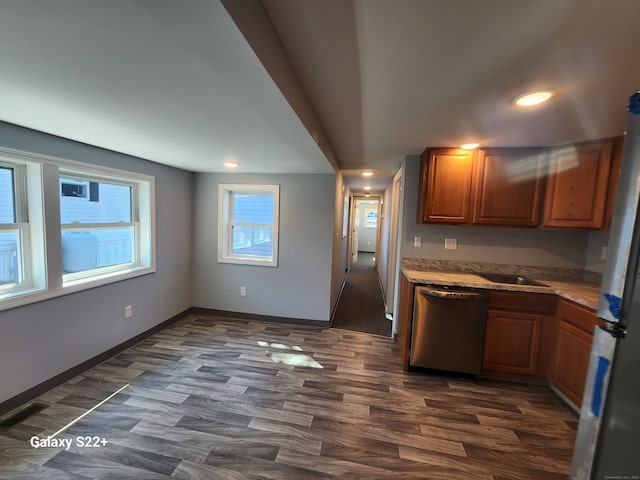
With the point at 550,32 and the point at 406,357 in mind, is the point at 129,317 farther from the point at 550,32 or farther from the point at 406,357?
the point at 550,32

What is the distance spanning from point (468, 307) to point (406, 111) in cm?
177

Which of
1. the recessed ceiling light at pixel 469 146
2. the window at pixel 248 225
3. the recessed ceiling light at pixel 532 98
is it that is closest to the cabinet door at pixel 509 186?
the recessed ceiling light at pixel 469 146

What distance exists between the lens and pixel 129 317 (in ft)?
9.33

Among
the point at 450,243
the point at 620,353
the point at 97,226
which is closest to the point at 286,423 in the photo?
the point at 620,353

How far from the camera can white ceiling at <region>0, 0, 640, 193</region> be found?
0.85 m

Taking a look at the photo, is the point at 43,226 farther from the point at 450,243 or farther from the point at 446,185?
the point at 450,243

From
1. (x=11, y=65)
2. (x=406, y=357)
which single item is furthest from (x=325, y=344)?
(x=11, y=65)

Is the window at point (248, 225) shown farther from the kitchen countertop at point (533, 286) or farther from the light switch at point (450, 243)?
the light switch at point (450, 243)

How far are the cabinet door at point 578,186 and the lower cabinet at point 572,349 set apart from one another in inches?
31.4

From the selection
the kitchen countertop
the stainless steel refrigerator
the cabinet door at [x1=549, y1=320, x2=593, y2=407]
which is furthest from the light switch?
the stainless steel refrigerator

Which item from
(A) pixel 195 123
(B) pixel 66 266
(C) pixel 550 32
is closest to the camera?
(C) pixel 550 32

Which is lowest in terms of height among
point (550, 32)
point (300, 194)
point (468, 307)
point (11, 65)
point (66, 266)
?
point (468, 307)

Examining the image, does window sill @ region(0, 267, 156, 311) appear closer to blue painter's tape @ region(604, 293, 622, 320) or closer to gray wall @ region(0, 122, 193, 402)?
gray wall @ region(0, 122, 193, 402)

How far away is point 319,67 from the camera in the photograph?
1323 millimetres
